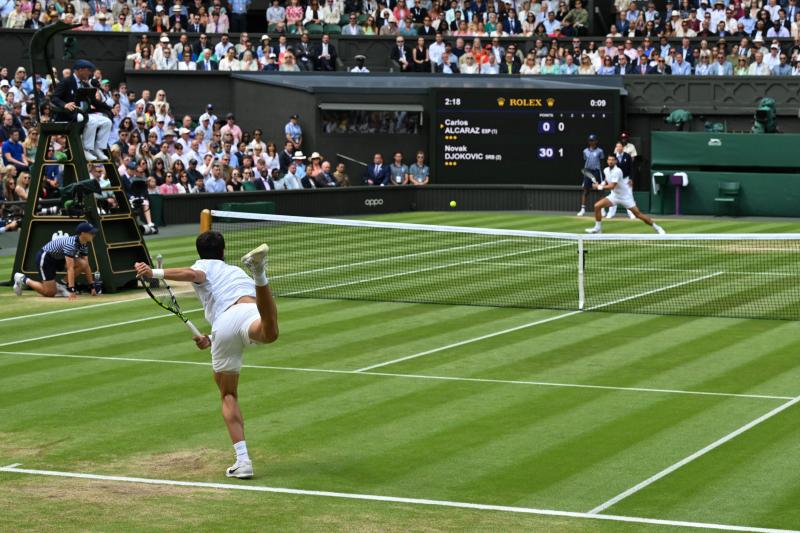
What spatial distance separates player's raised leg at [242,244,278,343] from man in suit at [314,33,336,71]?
34.5 m

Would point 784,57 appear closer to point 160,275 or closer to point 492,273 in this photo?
point 492,273

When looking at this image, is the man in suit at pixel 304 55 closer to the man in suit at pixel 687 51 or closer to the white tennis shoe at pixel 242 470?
the man in suit at pixel 687 51

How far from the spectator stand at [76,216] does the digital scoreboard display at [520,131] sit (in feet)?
63.4

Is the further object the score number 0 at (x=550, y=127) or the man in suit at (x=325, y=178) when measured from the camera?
the score number 0 at (x=550, y=127)

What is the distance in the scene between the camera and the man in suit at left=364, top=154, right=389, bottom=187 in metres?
43.7

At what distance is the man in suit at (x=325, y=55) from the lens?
4597cm

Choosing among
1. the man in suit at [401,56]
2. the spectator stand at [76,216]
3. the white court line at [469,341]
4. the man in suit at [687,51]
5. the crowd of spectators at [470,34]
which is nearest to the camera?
the white court line at [469,341]

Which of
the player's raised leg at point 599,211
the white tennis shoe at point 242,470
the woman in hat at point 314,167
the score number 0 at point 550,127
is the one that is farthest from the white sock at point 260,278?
the score number 0 at point 550,127

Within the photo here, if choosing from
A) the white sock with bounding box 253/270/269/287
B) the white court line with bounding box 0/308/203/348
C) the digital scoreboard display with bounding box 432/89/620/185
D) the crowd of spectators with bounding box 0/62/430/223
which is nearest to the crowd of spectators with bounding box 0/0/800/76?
the crowd of spectators with bounding box 0/62/430/223

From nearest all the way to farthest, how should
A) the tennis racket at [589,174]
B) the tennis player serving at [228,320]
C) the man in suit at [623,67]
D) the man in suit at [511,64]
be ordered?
the tennis player serving at [228,320] < the tennis racket at [589,174] < the man in suit at [623,67] < the man in suit at [511,64]

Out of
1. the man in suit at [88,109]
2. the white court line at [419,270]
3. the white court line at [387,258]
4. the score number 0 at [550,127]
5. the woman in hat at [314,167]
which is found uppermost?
the man in suit at [88,109]

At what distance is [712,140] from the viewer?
41656 millimetres

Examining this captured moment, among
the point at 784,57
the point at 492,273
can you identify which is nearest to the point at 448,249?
the point at 492,273

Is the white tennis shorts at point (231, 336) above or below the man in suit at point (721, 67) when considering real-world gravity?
below
